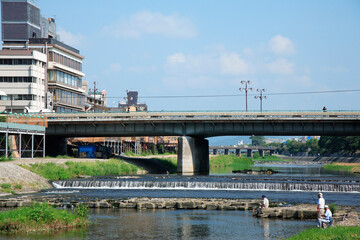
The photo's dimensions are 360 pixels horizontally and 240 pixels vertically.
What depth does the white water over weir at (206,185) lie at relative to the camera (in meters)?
62.5

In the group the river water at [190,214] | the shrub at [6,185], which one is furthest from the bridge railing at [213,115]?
the shrub at [6,185]

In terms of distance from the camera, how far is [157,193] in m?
58.7

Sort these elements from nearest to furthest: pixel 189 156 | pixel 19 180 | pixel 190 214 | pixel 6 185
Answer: pixel 190 214
pixel 6 185
pixel 19 180
pixel 189 156

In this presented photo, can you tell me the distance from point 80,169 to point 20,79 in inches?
2027

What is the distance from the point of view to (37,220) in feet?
110

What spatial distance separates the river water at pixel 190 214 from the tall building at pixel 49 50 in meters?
70.1

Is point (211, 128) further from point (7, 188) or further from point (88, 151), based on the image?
point (7, 188)

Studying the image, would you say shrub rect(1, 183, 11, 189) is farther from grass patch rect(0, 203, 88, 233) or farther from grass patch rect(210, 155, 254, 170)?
grass patch rect(210, 155, 254, 170)

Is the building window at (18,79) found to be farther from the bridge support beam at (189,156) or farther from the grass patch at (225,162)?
the grass patch at (225,162)

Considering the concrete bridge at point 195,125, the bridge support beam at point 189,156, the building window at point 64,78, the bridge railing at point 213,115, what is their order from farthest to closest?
the building window at point 64,78
the bridge support beam at point 189,156
the concrete bridge at point 195,125
the bridge railing at point 213,115

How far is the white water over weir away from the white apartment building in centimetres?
6089

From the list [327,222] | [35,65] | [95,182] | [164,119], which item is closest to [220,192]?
[95,182]

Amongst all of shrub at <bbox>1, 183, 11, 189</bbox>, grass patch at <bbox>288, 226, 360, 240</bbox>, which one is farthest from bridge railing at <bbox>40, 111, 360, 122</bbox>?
grass patch at <bbox>288, 226, 360, 240</bbox>

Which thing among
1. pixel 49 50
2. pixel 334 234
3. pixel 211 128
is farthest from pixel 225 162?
pixel 334 234
